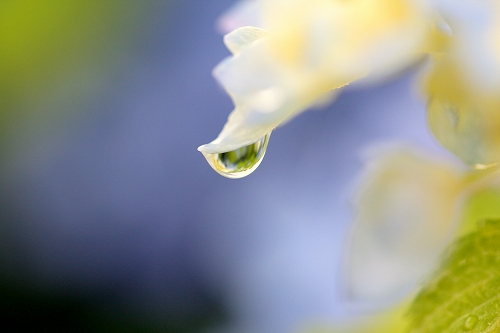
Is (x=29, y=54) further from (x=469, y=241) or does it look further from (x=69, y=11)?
(x=469, y=241)

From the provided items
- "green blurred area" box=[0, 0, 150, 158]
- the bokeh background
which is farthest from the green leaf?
"green blurred area" box=[0, 0, 150, 158]

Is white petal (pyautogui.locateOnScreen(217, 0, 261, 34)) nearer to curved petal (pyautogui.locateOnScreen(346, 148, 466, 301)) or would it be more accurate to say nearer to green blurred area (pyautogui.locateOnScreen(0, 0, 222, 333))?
curved petal (pyautogui.locateOnScreen(346, 148, 466, 301))

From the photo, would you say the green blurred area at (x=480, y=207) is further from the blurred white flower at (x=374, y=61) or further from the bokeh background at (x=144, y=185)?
Result: the bokeh background at (x=144, y=185)

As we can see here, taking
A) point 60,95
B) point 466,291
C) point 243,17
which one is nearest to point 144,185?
point 60,95

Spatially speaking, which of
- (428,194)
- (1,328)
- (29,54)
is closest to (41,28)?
(29,54)

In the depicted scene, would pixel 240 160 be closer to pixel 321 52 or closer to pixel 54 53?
pixel 321 52

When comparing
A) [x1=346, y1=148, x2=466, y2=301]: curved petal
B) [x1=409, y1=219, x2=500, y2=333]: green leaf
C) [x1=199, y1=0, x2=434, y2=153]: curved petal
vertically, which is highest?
[x1=199, y1=0, x2=434, y2=153]: curved petal

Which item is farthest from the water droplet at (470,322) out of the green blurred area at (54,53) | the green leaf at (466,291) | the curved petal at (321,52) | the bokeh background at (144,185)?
the green blurred area at (54,53)
